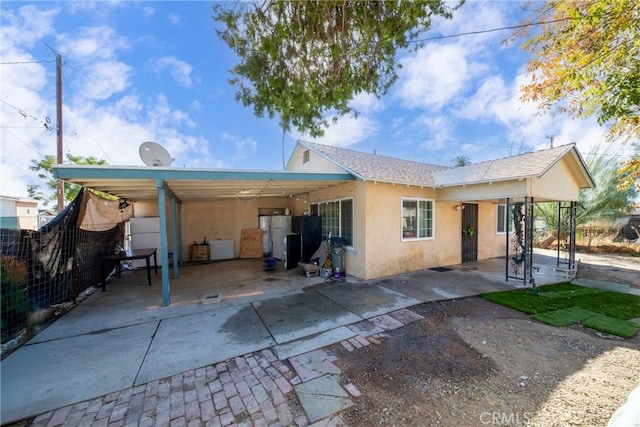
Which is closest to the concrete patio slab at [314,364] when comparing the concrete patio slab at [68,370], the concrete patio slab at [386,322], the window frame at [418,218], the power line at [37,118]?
the concrete patio slab at [386,322]

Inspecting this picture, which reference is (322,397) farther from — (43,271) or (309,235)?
(309,235)

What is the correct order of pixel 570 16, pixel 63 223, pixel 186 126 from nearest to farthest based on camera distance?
pixel 570 16 < pixel 63 223 < pixel 186 126

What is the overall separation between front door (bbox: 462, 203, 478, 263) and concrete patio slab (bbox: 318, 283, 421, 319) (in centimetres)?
513

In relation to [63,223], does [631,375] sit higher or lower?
lower

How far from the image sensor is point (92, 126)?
11781 mm

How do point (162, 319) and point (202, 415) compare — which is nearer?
point (202, 415)

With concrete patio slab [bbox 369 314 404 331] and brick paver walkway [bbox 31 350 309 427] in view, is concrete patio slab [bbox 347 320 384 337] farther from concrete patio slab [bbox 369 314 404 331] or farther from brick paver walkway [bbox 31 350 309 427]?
brick paver walkway [bbox 31 350 309 427]

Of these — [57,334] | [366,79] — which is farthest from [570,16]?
[57,334]

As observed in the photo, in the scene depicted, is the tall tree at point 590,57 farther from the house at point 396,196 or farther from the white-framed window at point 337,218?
the white-framed window at point 337,218

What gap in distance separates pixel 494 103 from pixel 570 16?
15.7ft

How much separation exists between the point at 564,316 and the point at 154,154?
376 inches

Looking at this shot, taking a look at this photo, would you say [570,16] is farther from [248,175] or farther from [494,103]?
[248,175]

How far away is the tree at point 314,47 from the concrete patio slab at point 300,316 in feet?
12.7

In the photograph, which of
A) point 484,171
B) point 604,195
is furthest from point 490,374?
point 604,195
